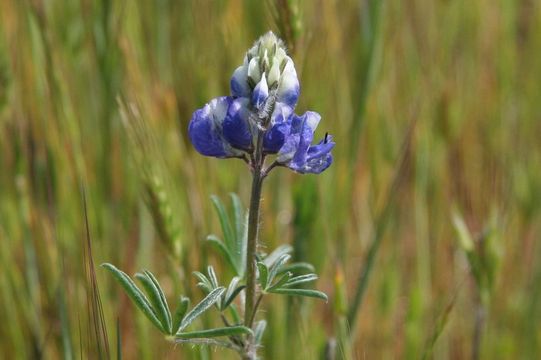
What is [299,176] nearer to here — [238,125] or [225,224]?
[225,224]

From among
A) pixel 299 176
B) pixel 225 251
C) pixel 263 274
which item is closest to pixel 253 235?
pixel 263 274

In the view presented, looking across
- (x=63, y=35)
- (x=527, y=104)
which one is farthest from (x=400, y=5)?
(x=63, y=35)

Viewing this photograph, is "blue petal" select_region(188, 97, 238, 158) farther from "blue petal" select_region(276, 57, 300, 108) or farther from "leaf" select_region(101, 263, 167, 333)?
"leaf" select_region(101, 263, 167, 333)

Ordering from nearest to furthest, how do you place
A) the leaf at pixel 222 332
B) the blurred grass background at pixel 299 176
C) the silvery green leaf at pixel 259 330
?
1. the leaf at pixel 222 332
2. the silvery green leaf at pixel 259 330
3. the blurred grass background at pixel 299 176

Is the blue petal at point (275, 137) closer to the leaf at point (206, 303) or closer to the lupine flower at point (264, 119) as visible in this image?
the lupine flower at point (264, 119)

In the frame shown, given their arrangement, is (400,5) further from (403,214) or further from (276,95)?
(276,95)

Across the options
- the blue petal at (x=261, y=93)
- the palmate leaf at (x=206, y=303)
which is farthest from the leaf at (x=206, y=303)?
the blue petal at (x=261, y=93)
